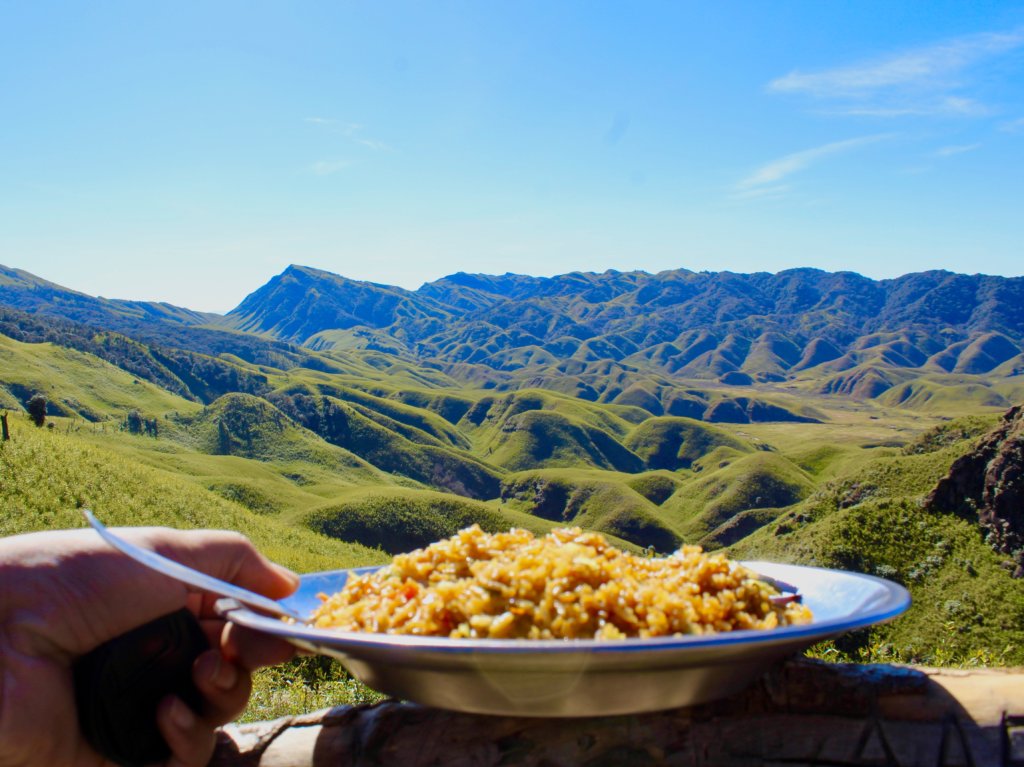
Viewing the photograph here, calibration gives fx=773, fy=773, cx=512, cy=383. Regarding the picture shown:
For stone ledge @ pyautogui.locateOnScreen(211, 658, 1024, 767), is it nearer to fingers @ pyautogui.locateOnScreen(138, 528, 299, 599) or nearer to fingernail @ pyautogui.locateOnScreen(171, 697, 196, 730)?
fingernail @ pyautogui.locateOnScreen(171, 697, 196, 730)

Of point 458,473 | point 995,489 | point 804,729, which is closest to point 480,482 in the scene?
point 458,473

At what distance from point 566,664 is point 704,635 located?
0.95ft

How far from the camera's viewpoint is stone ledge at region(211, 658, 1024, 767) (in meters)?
1.89

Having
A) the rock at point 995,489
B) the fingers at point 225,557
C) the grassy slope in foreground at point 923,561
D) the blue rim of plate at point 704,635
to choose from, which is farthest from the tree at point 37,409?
the blue rim of plate at point 704,635

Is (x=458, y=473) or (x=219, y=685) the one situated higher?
(x=219, y=685)

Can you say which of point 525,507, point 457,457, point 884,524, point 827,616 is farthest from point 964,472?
point 457,457

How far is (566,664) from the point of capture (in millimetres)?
1550

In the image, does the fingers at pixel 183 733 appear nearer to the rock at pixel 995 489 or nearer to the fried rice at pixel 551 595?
the fried rice at pixel 551 595

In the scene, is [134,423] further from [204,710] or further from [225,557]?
[204,710]

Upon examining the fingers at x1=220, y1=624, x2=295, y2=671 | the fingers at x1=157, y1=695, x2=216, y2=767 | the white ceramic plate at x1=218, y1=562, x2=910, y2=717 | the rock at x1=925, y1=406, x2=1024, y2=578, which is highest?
the white ceramic plate at x1=218, y1=562, x2=910, y2=717

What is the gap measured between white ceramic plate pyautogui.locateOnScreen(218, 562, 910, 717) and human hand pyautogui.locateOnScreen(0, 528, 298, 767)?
0.26m

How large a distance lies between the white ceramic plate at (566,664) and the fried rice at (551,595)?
0.48ft

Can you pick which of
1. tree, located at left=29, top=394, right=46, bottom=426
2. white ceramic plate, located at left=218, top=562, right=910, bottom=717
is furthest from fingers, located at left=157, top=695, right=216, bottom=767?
tree, located at left=29, top=394, right=46, bottom=426

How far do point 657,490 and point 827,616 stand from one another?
113777mm
